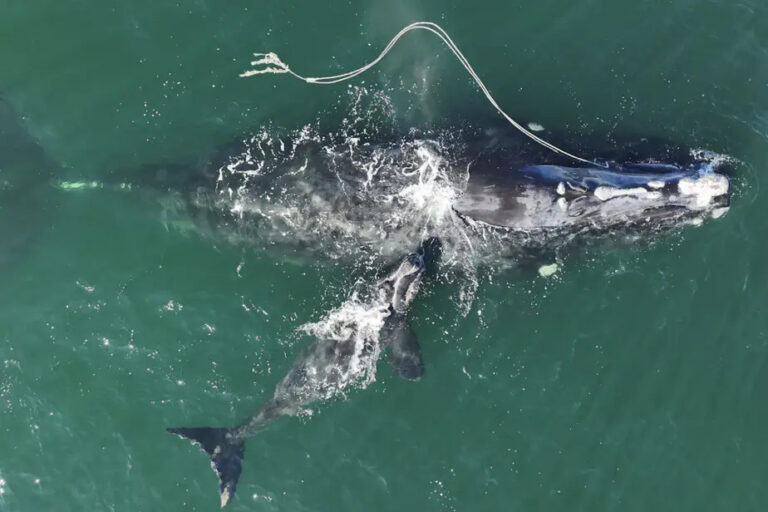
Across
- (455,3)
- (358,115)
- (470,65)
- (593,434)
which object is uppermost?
(455,3)

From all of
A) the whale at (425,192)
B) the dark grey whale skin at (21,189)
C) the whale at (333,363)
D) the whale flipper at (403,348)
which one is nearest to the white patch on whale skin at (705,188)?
the whale at (425,192)

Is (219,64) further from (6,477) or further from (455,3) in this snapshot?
(6,477)

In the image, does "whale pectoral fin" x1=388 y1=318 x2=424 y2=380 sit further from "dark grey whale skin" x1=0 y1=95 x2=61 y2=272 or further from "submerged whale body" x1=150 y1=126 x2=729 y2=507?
"dark grey whale skin" x1=0 y1=95 x2=61 y2=272

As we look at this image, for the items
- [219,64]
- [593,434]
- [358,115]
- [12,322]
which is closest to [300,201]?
[358,115]

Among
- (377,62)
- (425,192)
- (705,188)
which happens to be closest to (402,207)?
(425,192)

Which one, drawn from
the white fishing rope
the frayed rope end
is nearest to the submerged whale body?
the white fishing rope

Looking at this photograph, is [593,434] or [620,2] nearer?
[593,434]

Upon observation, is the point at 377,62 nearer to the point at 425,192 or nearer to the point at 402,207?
the point at 425,192

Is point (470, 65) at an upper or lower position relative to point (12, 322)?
upper
